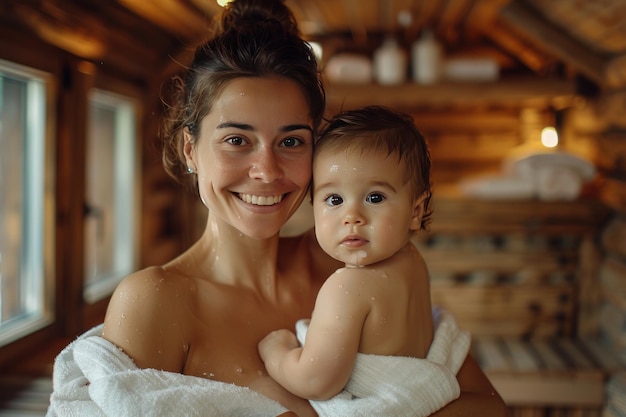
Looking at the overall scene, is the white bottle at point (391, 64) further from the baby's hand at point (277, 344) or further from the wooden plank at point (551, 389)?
the baby's hand at point (277, 344)

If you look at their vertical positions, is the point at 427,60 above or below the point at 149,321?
above

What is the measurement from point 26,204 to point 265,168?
1688mm

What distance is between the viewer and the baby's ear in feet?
3.77

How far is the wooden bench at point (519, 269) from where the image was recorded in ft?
11.6

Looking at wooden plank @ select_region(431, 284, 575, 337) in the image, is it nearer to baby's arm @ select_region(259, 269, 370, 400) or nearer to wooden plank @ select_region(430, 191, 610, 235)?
wooden plank @ select_region(430, 191, 610, 235)

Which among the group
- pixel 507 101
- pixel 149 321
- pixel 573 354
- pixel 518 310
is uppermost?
pixel 507 101

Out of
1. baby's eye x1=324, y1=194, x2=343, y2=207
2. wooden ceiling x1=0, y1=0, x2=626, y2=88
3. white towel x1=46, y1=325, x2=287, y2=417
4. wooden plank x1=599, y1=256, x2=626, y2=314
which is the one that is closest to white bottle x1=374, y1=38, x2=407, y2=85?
wooden ceiling x1=0, y1=0, x2=626, y2=88

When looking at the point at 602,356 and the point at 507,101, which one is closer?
the point at 602,356

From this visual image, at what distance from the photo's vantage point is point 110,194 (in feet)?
11.2

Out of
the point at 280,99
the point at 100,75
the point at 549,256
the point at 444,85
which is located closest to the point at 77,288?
the point at 100,75

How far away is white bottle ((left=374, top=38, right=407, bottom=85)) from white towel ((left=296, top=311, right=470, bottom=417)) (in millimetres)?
2853

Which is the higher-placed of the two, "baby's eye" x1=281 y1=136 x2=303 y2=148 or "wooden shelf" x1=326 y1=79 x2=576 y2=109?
"wooden shelf" x1=326 y1=79 x2=576 y2=109

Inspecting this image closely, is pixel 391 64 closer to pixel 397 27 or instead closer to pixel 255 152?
pixel 397 27

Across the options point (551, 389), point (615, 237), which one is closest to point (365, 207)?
point (551, 389)
